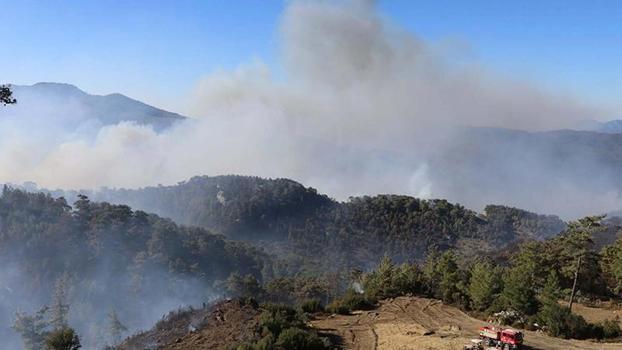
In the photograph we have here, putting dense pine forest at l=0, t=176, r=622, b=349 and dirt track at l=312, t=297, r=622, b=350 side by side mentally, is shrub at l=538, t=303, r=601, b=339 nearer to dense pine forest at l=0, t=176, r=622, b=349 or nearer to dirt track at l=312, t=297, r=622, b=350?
dirt track at l=312, t=297, r=622, b=350

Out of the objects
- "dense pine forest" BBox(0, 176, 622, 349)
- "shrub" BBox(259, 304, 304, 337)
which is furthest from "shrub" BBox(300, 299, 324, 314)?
"shrub" BBox(259, 304, 304, 337)

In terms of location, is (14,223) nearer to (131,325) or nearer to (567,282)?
(131,325)

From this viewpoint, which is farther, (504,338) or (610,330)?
(610,330)

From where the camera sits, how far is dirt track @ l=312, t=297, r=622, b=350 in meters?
30.7

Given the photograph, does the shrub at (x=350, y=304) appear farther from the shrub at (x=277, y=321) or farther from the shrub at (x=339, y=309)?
the shrub at (x=277, y=321)

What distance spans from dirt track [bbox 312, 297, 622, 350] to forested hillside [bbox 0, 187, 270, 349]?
71955 millimetres

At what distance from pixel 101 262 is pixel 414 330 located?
116 metres

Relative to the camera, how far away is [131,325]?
360ft

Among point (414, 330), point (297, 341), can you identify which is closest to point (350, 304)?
point (414, 330)

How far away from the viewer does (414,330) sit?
110 ft

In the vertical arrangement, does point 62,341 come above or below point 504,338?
below

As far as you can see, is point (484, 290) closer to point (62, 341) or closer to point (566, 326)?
point (566, 326)

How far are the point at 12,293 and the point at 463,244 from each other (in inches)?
5240

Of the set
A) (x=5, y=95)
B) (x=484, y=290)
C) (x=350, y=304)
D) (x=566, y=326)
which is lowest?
(x=350, y=304)
